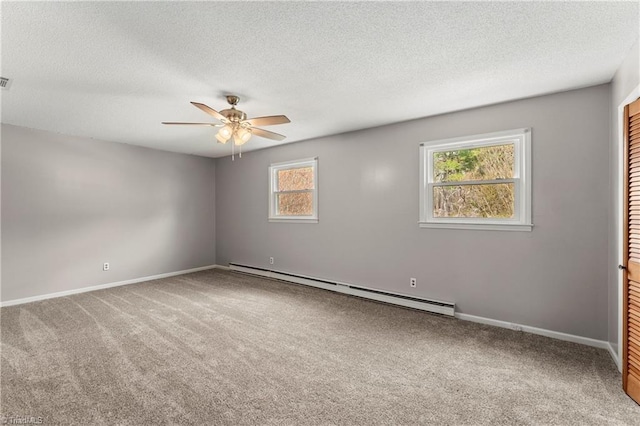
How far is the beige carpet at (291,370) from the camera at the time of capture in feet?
6.01

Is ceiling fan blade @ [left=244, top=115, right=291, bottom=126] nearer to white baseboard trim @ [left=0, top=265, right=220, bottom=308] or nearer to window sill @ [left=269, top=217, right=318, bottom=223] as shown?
window sill @ [left=269, top=217, right=318, bottom=223]

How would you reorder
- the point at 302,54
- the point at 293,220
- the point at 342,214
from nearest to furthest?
the point at 302,54 → the point at 342,214 → the point at 293,220

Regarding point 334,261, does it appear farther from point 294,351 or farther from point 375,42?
point 375,42

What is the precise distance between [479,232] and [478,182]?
0.58 meters

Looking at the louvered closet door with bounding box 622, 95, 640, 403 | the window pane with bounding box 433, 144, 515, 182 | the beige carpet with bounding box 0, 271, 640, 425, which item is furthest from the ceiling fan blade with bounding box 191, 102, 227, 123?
the louvered closet door with bounding box 622, 95, 640, 403

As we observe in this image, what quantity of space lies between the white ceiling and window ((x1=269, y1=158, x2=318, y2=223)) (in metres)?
1.66

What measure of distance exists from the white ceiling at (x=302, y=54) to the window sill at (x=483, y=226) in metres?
1.35

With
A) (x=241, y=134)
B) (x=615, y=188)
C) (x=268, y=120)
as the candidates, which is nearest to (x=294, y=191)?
(x=241, y=134)

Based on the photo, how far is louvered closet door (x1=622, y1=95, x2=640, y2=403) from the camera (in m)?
1.98

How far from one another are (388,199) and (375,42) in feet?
7.60

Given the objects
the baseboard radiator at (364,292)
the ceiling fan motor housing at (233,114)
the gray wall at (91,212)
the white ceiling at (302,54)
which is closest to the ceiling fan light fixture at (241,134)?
the ceiling fan motor housing at (233,114)

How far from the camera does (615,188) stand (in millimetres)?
2502

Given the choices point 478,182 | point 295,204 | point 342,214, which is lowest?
point 342,214

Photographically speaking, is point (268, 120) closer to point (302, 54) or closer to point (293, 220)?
point (302, 54)
